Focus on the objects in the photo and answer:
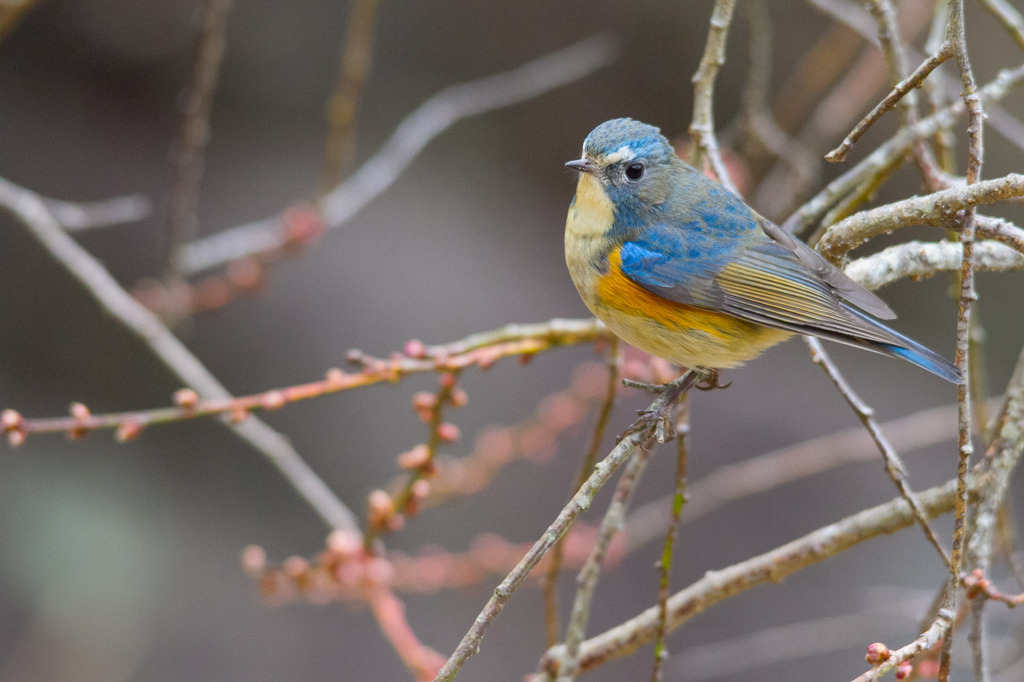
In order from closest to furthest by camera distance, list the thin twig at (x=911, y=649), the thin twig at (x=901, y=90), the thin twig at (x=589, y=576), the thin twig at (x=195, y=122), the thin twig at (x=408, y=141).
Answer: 1. the thin twig at (x=911, y=649)
2. the thin twig at (x=901, y=90)
3. the thin twig at (x=589, y=576)
4. the thin twig at (x=195, y=122)
5. the thin twig at (x=408, y=141)

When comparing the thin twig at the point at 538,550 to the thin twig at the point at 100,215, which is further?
the thin twig at the point at 100,215

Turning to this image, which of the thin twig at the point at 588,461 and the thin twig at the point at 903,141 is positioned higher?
the thin twig at the point at 903,141

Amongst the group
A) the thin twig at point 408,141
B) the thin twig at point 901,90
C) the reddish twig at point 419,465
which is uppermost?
the thin twig at point 408,141

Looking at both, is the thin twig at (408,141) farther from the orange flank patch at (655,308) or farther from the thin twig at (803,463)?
the thin twig at (803,463)

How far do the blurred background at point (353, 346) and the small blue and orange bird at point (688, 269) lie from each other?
144 centimetres

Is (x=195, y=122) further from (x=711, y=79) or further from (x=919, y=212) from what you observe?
(x=919, y=212)

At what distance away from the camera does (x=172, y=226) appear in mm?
2762

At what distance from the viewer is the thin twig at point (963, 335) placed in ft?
4.35

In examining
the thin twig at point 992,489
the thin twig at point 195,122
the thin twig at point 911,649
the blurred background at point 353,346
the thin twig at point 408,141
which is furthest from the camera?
the blurred background at point 353,346

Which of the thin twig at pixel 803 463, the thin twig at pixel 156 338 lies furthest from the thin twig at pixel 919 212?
the thin twig at pixel 156 338

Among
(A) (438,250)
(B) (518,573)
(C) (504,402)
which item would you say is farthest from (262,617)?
(B) (518,573)

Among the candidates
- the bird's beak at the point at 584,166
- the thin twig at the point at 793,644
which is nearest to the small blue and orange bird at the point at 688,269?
the bird's beak at the point at 584,166

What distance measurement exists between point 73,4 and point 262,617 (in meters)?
3.12

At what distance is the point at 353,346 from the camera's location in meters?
4.84
